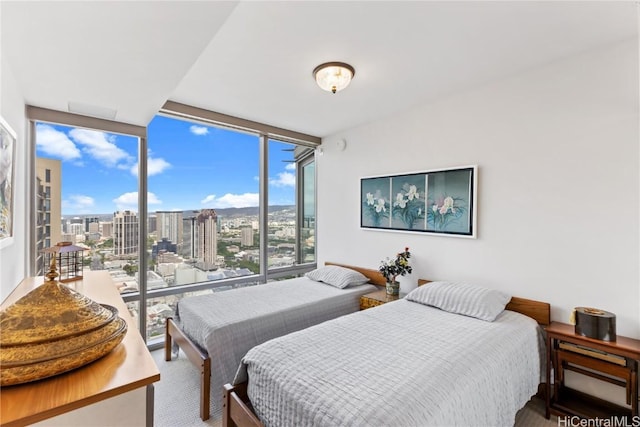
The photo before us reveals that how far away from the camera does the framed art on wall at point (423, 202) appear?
109 inches

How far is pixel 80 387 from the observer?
91 cm

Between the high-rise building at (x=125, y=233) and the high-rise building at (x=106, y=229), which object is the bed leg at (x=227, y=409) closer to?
the high-rise building at (x=125, y=233)

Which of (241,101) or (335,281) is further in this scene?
(335,281)

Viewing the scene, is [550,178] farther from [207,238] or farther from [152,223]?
[152,223]

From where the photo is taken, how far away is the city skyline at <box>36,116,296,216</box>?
2.76 metres

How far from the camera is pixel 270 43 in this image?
1986 mm

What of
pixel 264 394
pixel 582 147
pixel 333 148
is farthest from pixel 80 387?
pixel 333 148

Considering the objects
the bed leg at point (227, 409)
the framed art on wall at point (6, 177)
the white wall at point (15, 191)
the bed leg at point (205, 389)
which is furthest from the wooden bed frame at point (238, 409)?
the framed art on wall at point (6, 177)

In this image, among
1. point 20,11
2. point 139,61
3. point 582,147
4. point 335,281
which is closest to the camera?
point 20,11

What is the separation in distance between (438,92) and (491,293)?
6.02 feet

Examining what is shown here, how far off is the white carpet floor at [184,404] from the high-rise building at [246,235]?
146 cm

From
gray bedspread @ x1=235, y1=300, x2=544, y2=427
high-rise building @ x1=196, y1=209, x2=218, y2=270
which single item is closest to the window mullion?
high-rise building @ x1=196, y1=209, x2=218, y2=270

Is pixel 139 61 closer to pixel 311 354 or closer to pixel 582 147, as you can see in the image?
pixel 311 354

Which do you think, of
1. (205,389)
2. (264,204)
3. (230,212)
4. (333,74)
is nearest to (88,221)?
(230,212)
